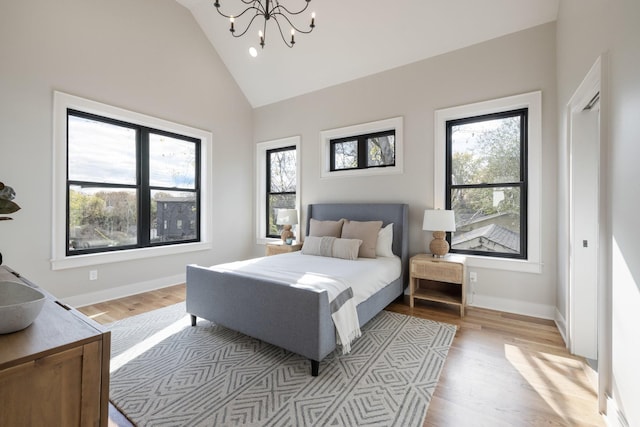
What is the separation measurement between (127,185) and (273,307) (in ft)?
9.67

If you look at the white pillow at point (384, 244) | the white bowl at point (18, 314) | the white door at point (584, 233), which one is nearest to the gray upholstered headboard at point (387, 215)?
the white pillow at point (384, 244)

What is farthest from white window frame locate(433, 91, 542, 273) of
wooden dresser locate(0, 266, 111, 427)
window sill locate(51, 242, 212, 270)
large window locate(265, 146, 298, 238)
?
window sill locate(51, 242, 212, 270)

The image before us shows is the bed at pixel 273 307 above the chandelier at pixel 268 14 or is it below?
below

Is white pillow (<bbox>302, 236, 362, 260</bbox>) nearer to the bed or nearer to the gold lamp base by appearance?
the bed

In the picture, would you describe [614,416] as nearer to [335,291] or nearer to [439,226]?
[335,291]

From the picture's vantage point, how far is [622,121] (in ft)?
4.69

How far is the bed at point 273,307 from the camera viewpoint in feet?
6.59

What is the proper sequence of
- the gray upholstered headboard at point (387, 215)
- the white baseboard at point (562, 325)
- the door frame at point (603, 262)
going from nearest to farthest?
the door frame at point (603, 262)
the white baseboard at point (562, 325)
the gray upholstered headboard at point (387, 215)

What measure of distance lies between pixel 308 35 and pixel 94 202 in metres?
3.51

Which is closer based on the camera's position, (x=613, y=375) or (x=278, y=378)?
(x=613, y=375)

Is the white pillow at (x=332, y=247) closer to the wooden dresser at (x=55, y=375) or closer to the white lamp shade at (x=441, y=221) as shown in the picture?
the white lamp shade at (x=441, y=221)

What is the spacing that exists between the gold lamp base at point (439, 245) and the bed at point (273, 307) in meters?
0.57

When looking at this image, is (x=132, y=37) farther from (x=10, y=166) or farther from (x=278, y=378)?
(x=278, y=378)

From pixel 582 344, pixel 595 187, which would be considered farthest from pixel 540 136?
pixel 582 344
